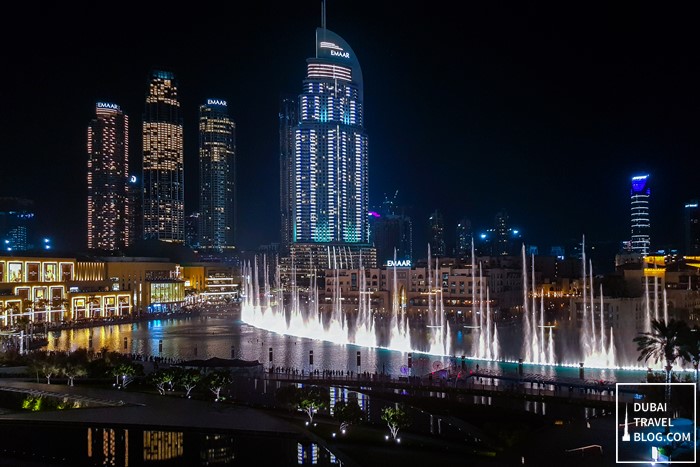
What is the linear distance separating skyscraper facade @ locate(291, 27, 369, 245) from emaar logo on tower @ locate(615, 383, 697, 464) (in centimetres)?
13272

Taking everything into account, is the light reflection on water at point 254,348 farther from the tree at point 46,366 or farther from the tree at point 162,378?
the tree at point 46,366

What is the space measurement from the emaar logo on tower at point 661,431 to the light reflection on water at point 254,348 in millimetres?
11290

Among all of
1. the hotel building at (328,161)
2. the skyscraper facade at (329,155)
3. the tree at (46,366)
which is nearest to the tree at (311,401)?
the tree at (46,366)

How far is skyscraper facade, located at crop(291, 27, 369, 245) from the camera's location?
516 ft

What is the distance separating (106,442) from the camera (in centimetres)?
2430

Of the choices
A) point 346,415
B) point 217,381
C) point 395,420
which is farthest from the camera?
point 217,381

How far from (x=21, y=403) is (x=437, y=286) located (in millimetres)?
61970

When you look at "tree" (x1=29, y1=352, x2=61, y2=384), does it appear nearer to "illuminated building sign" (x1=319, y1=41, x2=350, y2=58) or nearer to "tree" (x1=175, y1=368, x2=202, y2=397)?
"tree" (x1=175, y1=368, x2=202, y2=397)

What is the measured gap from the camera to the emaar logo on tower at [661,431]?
18.5m

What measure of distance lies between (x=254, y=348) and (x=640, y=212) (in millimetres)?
133302

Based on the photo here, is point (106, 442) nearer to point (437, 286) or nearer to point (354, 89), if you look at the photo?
point (437, 286)

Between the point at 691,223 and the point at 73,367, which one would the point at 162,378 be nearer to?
the point at 73,367

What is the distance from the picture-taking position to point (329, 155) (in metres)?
160

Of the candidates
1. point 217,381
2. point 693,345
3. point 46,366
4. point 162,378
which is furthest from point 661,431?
point 46,366
